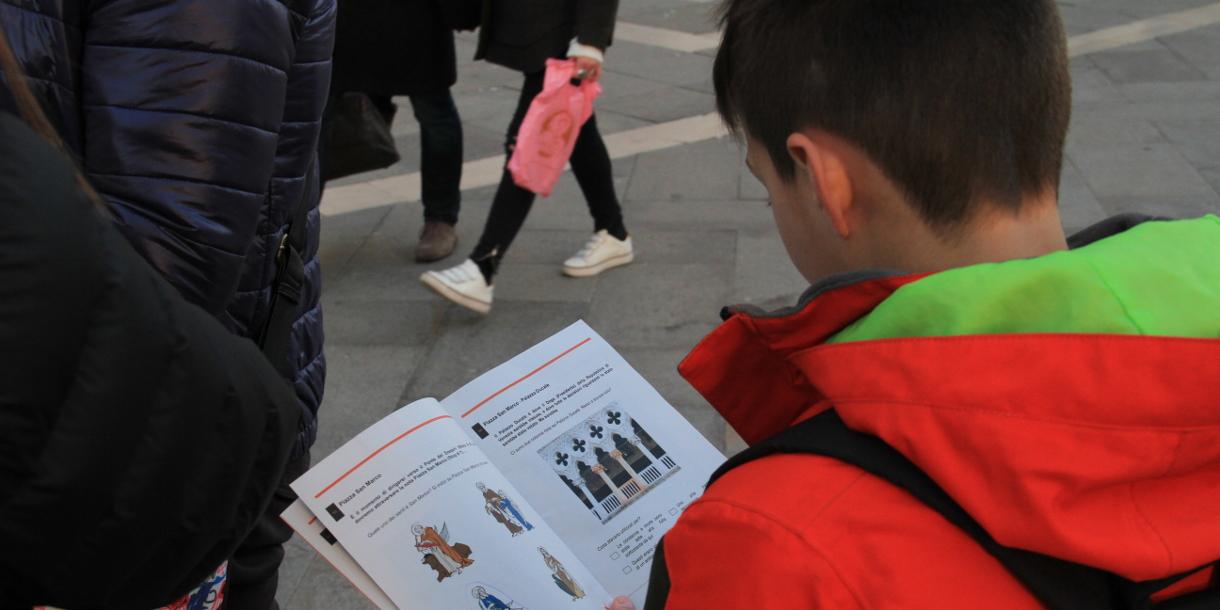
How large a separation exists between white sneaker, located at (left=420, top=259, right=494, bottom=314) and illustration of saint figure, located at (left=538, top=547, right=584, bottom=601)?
2813 mm

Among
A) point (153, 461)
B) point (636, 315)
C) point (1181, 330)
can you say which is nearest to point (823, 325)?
point (1181, 330)

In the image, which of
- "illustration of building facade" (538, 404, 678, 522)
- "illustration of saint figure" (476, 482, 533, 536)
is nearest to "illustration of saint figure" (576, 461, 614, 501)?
"illustration of building facade" (538, 404, 678, 522)

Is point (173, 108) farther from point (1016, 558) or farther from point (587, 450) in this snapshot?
point (1016, 558)

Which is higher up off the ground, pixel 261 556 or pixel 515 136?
pixel 261 556

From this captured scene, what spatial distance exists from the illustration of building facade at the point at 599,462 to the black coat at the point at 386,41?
2921 mm

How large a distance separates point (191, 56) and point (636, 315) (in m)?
2.97

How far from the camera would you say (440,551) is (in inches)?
53.1

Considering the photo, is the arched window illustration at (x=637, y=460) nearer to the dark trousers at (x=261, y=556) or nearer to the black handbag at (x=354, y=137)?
the dark trousers at (x=261, y=556)

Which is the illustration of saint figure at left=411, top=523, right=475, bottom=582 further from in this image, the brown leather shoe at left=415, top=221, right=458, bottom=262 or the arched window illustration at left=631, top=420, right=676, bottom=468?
the brown leather shoe at left=415, top=221, right=458, bottom=262

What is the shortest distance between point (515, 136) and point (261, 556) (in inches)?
94.2

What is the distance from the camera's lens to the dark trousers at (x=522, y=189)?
163 inches

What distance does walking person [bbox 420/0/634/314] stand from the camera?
13.0 feet

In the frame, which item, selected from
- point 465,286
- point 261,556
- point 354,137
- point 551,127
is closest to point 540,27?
point 551,127

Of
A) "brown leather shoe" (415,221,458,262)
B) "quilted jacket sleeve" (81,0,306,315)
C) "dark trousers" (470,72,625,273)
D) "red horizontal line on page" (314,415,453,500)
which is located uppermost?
"quilted jacket sleeve" (81,0,306,315)
